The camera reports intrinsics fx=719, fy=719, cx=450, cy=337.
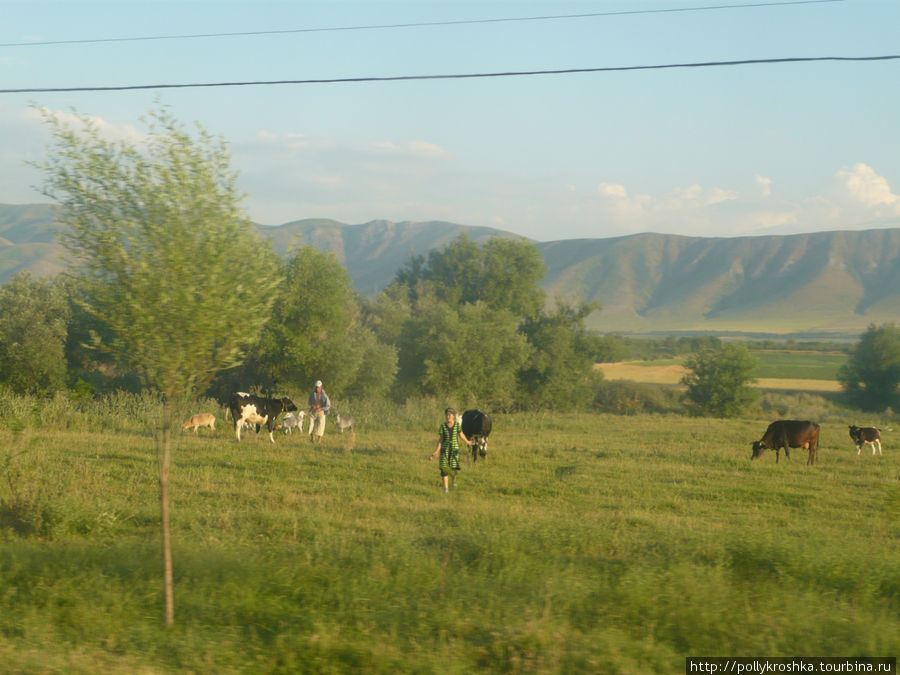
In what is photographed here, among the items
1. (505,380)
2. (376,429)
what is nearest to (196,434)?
(376,429)

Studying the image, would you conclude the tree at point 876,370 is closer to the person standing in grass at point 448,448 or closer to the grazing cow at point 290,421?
the grazing cow at point 290,421

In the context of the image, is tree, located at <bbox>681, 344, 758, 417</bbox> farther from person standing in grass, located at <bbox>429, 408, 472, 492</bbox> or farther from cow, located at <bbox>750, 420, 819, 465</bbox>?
person standing in grass, located at <bbox>429, 408, 472, 492</bbox>

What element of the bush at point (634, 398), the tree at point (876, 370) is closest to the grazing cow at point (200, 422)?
the bush at point (634, 398)

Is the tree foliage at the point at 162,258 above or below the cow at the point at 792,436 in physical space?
above

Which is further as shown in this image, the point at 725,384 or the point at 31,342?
the point at 725,384

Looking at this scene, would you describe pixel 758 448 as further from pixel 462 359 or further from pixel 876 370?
pixel 876 370

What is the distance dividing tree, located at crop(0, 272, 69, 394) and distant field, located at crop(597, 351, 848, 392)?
4693cm

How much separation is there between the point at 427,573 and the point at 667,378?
78.3m

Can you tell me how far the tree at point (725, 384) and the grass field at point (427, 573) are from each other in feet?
127

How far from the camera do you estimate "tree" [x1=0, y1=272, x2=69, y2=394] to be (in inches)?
1350

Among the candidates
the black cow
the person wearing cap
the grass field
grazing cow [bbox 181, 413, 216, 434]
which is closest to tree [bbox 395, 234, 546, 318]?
the black cow

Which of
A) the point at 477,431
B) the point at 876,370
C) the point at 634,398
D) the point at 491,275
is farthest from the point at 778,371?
the point at 477,431

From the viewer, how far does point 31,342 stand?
113ft

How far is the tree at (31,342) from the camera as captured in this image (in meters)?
34.3
